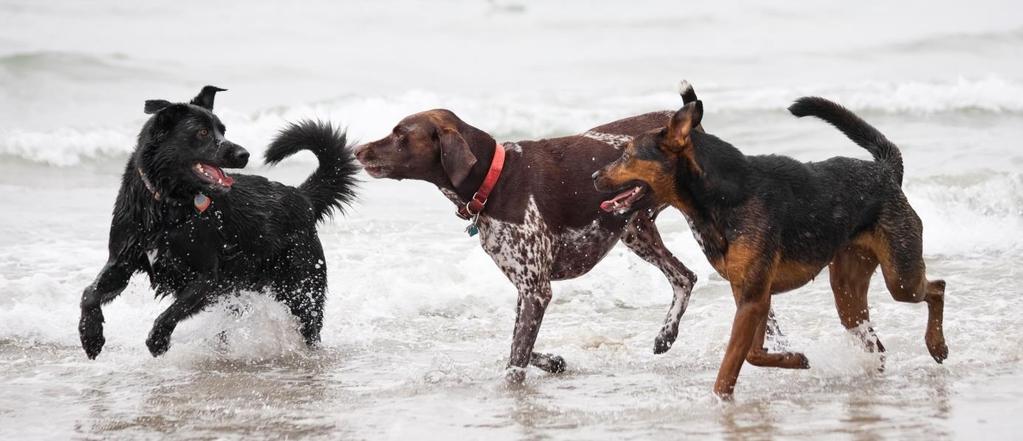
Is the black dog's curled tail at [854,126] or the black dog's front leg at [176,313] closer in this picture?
the black dog's curled tail at [854,126]

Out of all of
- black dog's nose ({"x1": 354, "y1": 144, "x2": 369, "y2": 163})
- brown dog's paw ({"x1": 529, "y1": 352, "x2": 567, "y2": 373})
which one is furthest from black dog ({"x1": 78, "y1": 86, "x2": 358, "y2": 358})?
brown dog's paw ({"x1": 529, "y1": 352, "x2": 567, "y2": 373})

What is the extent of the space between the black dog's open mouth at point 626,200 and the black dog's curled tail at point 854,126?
0.95 m

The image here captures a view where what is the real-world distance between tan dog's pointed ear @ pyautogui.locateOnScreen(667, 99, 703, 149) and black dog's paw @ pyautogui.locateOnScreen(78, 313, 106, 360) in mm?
3507

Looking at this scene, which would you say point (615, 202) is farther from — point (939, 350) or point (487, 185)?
point (939, 350)

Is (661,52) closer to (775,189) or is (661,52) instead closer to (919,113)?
(919,113)

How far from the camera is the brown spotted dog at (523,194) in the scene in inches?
258

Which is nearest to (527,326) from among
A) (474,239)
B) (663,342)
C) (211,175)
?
(663,342)

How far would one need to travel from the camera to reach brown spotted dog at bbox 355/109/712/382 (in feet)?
21.5

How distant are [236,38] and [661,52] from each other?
850 cm

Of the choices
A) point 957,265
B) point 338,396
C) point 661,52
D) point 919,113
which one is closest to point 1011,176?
point 957,265

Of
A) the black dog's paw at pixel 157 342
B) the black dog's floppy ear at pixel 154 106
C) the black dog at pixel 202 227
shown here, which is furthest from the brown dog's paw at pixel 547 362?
the black dog's floppy ear at pixel 154 106

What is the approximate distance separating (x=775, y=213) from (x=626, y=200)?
0.76 meters

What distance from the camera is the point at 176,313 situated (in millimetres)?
6992

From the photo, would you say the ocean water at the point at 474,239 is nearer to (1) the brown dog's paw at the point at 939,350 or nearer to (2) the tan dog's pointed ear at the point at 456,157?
(1) the brown dog's paw at the point at 939,350
